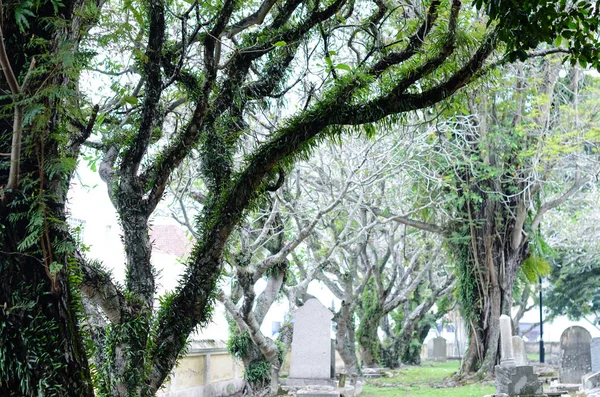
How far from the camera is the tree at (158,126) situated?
12.3ft

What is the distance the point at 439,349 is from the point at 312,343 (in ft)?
79.3

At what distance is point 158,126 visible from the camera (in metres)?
6.97

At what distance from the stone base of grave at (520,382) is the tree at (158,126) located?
28.1ft

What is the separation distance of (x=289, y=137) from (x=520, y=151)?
43.0 ft

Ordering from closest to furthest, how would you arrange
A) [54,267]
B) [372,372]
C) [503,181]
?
[54,267]
[503,181]
[372,372]

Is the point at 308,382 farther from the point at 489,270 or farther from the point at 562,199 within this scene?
the point at 562,199

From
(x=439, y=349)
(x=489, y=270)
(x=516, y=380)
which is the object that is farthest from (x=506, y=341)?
(x=439, y=349)

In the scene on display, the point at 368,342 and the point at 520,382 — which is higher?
the point at 368,342

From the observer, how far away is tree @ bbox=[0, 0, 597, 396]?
3.76 meters

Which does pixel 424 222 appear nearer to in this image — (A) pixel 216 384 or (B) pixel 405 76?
(A) pixel 216 384

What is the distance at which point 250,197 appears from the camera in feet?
16.6

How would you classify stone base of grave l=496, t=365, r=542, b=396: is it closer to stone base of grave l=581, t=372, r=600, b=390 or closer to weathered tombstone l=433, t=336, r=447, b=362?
stone base of grave l=581, t=372, r=600, b=390

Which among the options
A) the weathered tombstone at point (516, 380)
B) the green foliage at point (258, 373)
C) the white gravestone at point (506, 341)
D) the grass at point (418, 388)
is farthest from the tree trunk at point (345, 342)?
the weathered tombstone at point (516, 380)

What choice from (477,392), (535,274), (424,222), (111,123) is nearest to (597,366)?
(477,392)
